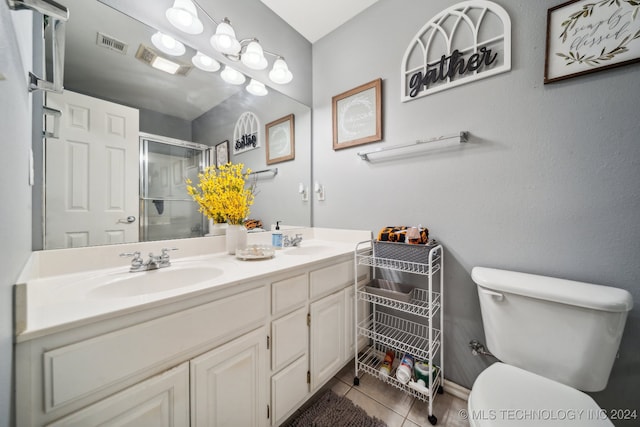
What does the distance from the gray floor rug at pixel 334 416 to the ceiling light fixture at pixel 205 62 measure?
194 cm

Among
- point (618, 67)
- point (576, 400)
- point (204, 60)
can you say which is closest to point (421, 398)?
point (576, 400)

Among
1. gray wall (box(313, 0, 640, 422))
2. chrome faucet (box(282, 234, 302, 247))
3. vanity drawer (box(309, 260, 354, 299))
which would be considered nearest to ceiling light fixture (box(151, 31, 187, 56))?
gray wall (box(313, 0, 640, 422))

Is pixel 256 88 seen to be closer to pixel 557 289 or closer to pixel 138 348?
pixel 138 348

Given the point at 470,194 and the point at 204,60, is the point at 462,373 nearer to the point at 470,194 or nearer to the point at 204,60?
the point at 470,194

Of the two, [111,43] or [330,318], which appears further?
[330,318]

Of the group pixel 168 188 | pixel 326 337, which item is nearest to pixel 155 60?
pixel 168 188

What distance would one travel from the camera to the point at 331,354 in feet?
4.15

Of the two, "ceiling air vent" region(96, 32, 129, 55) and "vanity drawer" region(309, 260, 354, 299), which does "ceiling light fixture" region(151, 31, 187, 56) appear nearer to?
"ceiling air vent" region(96, 32, 129, 55)

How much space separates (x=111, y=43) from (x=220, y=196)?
81cm

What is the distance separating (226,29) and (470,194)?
1637 mm

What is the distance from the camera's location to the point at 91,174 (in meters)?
0.97

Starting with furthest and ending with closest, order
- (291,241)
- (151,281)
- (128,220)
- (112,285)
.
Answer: (291,241) < (128,220) < (151,281) < (112,285)

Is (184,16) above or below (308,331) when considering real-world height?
above

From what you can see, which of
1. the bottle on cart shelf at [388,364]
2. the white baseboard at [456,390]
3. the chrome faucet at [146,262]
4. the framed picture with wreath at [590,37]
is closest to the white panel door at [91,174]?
the chrome faucet at [146,262]
